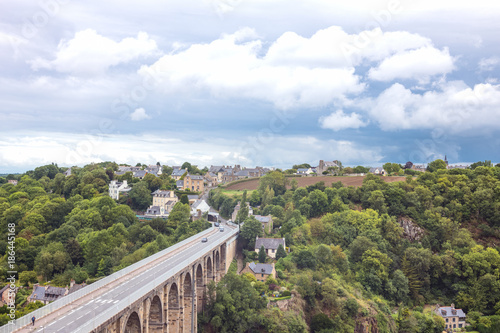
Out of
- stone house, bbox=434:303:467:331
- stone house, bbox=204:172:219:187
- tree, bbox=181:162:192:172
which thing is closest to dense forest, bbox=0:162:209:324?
stone house, bbox=204:172:219:187

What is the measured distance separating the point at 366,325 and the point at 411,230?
25.6 metres

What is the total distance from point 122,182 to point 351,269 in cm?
5321

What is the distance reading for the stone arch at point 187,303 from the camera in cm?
4019

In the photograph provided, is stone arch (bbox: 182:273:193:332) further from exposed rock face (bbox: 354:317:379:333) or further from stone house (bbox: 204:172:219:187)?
stone house (bbox: 204:172:219:187)

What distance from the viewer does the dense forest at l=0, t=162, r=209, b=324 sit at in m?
54.0

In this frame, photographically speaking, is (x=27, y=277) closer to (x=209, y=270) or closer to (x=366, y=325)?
(x=209, y=270)

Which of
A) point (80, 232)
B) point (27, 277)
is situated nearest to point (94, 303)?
point (27, 277)

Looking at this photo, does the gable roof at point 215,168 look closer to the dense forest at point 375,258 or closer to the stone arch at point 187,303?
the dense forest at point 375,258

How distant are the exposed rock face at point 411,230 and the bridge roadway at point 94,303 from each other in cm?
4392

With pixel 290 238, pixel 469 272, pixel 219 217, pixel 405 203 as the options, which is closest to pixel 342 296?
pixel 290 238

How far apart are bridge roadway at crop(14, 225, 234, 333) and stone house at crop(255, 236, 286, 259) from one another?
21302 millimetres

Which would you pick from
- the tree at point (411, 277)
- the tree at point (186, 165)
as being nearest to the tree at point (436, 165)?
the tree at point (411, 277)

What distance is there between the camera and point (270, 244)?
59562 mm

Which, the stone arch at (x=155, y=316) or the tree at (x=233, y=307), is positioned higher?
the stone arch at (x=155, y=316)
